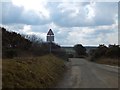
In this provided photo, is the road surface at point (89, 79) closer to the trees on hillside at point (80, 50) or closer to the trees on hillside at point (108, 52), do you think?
the trees on hillside at point (108, 52)

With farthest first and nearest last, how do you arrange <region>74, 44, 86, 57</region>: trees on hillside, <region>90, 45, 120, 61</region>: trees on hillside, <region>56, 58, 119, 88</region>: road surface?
<region>74, 44, 86, 57</region>: trees on hillside < <region>90, 45, 120, 61</region>: trees on hillside < <region>56, 58, 119, 88</region>: road surface

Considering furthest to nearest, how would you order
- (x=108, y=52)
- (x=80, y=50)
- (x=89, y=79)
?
(x=80, y=50) < (x=108, y=52) < (x=89, y=79)

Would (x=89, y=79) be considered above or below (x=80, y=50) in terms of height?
above

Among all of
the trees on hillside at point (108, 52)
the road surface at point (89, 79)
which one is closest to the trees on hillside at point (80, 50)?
the trees on hillside at point (108, 52)

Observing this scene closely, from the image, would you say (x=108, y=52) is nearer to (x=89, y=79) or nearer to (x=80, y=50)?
(x=89, y=79)

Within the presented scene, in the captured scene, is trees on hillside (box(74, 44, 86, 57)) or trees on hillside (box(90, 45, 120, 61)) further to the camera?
trees on hillside (box(74, 44, 86, 57))

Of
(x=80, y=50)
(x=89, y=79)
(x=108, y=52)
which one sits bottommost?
(x=80, y=50)

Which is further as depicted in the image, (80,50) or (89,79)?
(80,50)

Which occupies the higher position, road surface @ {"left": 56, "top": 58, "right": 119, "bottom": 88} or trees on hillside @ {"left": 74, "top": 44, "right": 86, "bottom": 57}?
road surface @ {"left": 56, "top": 58, "right": 119, "bottom": 88}

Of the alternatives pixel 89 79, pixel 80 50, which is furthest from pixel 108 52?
pixel 80 50

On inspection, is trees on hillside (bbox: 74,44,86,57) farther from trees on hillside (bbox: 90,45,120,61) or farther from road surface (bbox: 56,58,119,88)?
road surface (bbox: 56,58,119,88)

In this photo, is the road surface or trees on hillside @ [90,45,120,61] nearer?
the road surface

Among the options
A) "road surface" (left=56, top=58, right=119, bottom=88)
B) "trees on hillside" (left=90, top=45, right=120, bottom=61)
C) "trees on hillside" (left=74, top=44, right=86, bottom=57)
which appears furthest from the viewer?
"trees on hillside" (left=74, top=44, right=86, bottom=57)

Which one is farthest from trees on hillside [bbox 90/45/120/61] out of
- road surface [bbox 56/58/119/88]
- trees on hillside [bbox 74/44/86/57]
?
trees on hillside [bbox 74/44/86/57]
